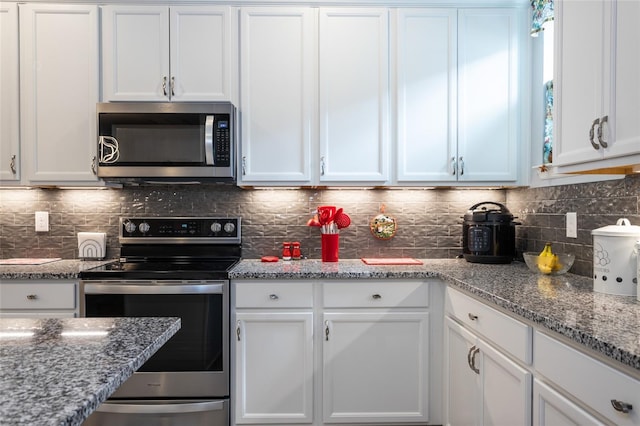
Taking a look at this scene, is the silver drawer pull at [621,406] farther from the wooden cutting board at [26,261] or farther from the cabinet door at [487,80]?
the wooden cutting board at [26,261]

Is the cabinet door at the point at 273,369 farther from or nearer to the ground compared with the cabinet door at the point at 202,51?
nearer to the ground

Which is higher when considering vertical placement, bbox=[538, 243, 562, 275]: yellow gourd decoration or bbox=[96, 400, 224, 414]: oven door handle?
bbox=[538, 243, 562, 275]: yellow gourd decoration

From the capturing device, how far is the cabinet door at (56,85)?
236 centimetres

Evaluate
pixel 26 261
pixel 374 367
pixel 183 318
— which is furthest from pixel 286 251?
pixel 26 261

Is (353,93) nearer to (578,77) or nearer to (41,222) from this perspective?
(578,77)

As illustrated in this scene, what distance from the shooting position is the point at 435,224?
2.69 m

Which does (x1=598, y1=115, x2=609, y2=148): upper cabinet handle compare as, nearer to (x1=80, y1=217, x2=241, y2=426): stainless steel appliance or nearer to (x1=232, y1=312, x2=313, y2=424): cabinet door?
(x1=232, y1=312, x2=313, y2=424): cabinet door

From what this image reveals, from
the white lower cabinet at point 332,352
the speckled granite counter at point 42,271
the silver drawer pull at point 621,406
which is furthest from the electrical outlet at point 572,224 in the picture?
the speckled granite counter at point 42,271

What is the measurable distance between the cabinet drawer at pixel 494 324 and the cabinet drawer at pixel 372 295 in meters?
0.20

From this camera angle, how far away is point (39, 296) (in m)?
2.12

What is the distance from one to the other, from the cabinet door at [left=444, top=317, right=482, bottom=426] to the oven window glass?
1.16 m

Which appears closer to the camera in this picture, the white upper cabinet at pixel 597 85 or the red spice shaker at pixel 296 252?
the white upper cabinet at pixel 597 85

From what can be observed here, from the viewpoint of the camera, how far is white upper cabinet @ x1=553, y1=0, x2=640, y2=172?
1.26 meters

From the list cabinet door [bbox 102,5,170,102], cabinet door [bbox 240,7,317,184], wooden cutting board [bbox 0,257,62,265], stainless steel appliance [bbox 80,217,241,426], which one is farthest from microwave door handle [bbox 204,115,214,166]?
wooden cutting board [bbox 0,257,62,265]
